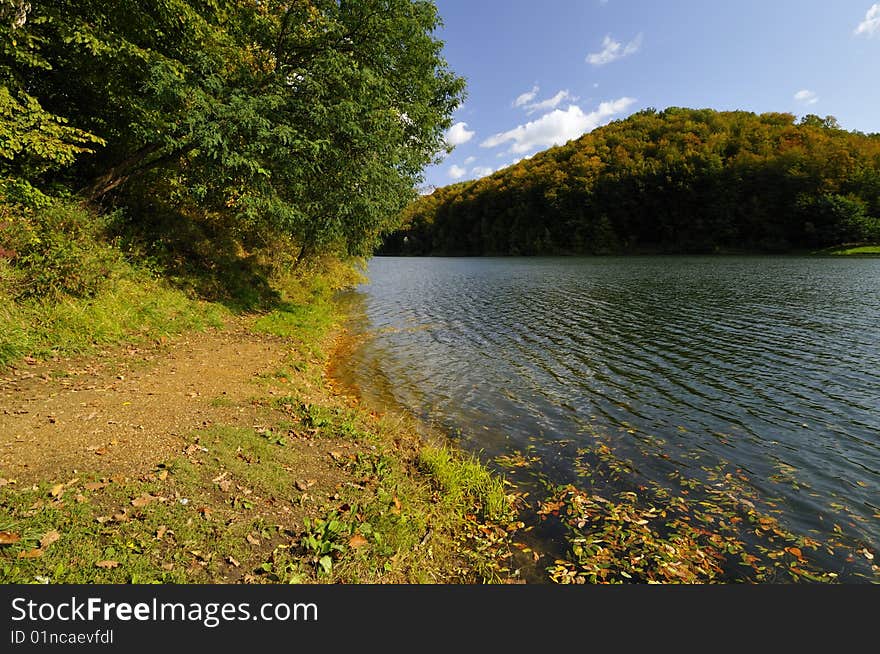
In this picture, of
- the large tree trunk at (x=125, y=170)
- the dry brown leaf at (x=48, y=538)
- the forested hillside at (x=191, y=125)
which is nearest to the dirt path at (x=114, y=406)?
the dry brown leaf at (x=48, y=538)

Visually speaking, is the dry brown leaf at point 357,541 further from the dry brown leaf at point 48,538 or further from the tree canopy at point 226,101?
the tree canopy at point 226,101

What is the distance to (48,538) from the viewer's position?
4.41 meters

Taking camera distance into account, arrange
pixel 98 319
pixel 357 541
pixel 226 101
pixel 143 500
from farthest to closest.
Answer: pixel 226 101, pixel 98 319, pixel 357 541, pixel 143 500

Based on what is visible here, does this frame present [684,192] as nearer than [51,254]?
No

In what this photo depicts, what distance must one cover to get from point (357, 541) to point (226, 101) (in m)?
16.2

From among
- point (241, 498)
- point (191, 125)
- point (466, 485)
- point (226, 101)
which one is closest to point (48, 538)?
point (241, 498)

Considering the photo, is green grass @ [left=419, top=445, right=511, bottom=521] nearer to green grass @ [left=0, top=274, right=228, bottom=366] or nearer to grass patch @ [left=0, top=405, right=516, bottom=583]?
grass patch @ [left=0, top=405, right=516, bottom=583]

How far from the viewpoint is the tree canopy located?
13148 mm

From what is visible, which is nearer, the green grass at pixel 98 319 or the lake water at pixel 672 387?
the lake water at pixel 672 387

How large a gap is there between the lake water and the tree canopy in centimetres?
762

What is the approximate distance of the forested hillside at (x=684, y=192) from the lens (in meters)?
82.1

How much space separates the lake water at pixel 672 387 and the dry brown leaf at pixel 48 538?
6953mm

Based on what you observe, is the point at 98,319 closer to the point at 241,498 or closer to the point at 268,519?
the point at 241,498

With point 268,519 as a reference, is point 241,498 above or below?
above
